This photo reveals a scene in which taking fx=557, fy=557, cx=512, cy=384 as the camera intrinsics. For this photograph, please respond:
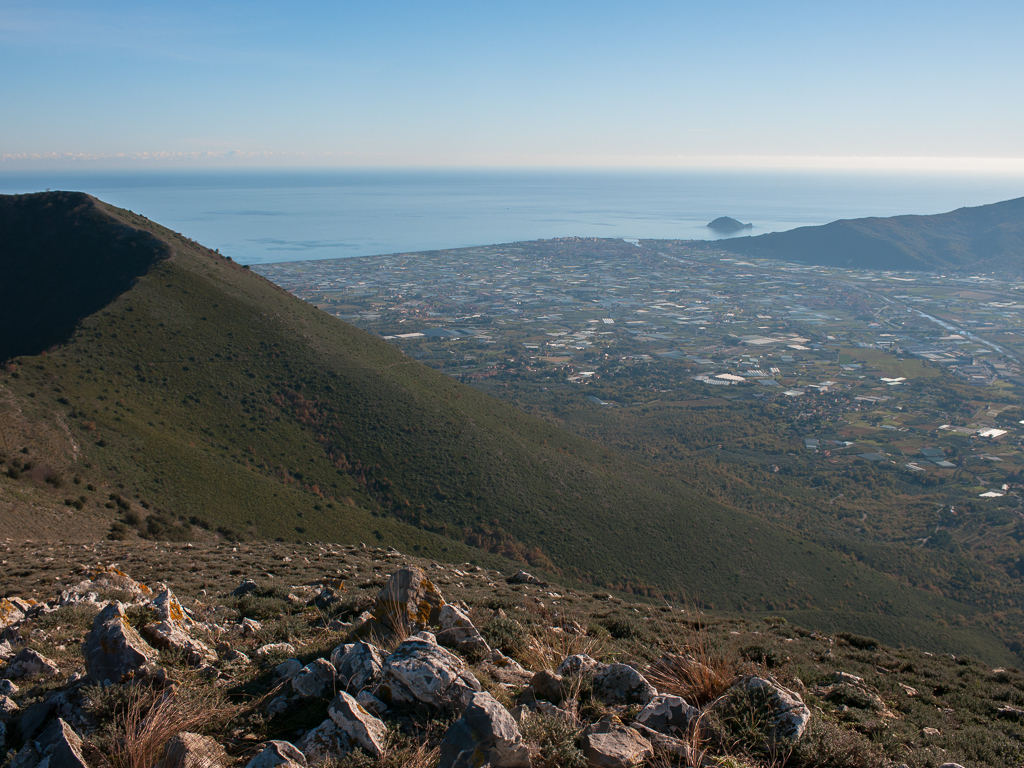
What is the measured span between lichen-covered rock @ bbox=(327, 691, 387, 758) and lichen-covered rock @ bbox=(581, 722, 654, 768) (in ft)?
5.25

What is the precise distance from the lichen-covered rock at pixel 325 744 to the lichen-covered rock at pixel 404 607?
7.75 ft

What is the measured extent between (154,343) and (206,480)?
15.4 m

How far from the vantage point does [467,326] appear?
12094 cm

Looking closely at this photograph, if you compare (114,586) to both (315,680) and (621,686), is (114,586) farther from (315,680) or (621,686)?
(621,686)

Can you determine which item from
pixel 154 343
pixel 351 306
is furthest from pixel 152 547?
pixel 351 306

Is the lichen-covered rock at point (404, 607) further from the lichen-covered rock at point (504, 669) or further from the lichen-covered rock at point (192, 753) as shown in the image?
the lichen-covered rock at point (192, 753)

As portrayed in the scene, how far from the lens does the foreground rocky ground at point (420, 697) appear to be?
4164mm

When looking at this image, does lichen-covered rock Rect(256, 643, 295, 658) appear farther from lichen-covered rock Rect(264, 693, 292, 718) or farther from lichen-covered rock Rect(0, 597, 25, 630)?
lichen-covered rock Rect(0, 597, 25, 630)

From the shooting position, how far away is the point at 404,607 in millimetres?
7203

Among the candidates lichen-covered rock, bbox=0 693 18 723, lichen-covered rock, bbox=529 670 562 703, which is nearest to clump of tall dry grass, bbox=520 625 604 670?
lichen-covered rock, bbox=529 670 562 703

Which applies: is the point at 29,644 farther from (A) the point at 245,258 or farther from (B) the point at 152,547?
(A) the point at 245,258

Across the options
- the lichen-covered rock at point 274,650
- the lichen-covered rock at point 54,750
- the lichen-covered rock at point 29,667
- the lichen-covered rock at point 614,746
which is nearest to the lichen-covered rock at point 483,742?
the lichen-covered rock at point 614,746

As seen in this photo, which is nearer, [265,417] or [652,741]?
[652,741]

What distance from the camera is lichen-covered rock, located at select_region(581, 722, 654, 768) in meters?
4.20
